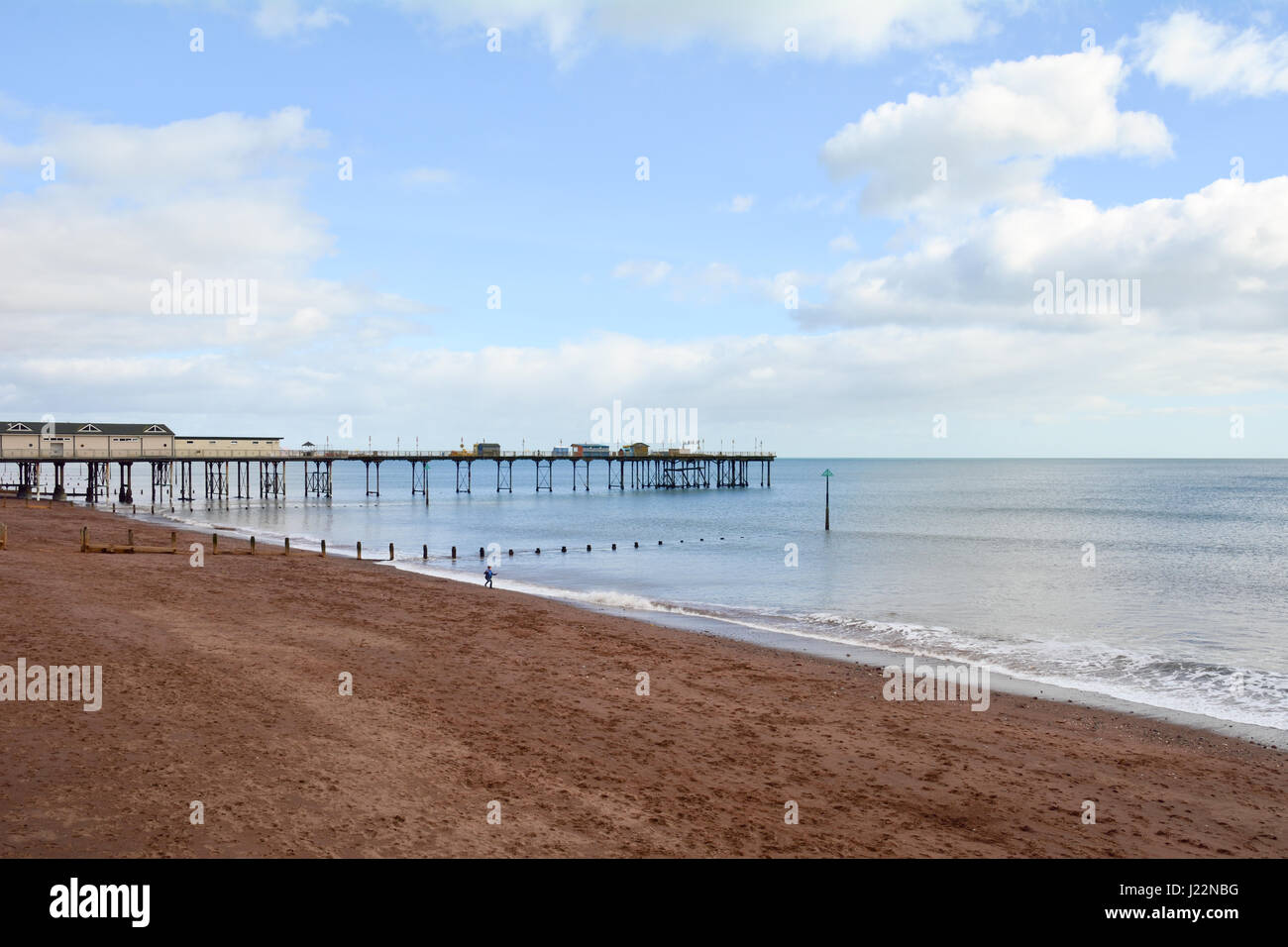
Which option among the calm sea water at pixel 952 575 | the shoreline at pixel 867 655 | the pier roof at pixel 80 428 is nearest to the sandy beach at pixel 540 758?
the shoreline at pixel 867 655

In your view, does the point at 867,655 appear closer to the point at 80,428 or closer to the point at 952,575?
the point at 952,575

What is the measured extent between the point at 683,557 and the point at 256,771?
1464 inches

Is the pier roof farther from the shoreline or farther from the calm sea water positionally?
the shoreline

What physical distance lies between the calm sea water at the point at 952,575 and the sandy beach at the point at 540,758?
6083 mm

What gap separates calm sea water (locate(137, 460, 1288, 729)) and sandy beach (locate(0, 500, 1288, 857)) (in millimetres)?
6083

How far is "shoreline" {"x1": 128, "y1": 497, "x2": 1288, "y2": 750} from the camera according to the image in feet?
50.2

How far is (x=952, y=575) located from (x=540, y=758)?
32.7 metres

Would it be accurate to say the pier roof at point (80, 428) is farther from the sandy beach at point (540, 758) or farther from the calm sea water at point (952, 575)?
the sandy beach at point (540, 758)

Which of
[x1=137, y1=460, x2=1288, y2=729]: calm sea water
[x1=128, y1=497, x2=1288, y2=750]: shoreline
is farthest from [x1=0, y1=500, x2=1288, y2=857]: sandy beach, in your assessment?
[x1=137, y1=460, x2=1288, y2=729]: calm sea water

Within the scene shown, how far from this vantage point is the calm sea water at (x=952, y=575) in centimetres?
2158

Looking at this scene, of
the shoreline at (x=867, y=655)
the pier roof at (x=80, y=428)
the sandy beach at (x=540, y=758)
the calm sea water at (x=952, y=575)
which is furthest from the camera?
the pier roof at (x=80, y=428)

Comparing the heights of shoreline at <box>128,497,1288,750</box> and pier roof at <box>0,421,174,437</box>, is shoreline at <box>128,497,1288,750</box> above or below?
below
